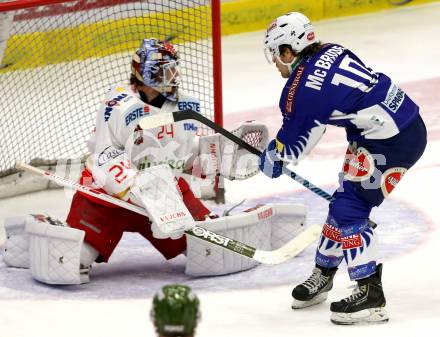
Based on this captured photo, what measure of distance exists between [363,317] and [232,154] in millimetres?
1104

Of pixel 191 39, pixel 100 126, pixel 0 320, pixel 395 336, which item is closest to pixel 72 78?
pixel 191 39

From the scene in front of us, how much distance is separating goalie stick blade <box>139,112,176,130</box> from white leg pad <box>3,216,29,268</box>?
29.0 inches

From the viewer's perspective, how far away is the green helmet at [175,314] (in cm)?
238

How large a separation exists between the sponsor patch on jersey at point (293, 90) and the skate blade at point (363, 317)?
0.65 meters

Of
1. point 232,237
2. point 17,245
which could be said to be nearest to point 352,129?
point 232,237

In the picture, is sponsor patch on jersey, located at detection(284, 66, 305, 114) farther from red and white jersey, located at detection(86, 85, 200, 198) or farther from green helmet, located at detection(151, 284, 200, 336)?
green helmet, located at detection(151, 284, 200, 336)

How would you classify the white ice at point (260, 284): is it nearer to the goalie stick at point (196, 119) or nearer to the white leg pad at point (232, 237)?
the white leg pad at point (232, 237)

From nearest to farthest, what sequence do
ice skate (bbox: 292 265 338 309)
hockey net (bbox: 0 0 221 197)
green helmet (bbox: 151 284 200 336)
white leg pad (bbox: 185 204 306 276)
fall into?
green helmet (bbox: 151 284 200 336)
ice skate (bbox: 292 265 338 309)
white leg pad (bbox: 185 204 306 276)
hockey net (bbox: 0 0 221 197)

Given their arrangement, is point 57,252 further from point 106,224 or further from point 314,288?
point 314,288

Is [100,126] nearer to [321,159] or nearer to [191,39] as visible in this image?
[191,39]

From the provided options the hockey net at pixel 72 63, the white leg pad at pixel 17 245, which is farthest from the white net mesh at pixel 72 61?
the white leg pad at pixel 17 245

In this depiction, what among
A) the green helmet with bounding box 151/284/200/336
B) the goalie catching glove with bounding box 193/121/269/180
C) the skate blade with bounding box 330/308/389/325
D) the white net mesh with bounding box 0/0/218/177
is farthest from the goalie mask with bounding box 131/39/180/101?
the green helmet with bounding box 151/284/200/336

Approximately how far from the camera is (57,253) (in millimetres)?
4422

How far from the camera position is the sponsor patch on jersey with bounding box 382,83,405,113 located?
3.98 metres
